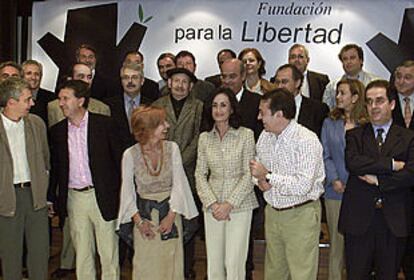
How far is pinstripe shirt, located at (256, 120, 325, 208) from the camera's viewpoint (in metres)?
3.66

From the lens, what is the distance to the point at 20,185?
4.11 metres

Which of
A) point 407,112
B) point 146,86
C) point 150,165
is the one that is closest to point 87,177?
point 150,165

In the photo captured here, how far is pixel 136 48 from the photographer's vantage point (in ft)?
25.1

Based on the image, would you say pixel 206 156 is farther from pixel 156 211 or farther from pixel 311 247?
pixel 311 247

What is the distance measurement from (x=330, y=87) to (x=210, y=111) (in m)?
1.85

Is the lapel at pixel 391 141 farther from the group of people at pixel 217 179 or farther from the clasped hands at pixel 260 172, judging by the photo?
the clasped hands at pixel 260 172

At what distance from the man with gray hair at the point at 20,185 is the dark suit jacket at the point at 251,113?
1.52 m

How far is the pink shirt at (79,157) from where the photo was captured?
Answer: 420 cm

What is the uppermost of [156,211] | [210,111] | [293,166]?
[210,111]

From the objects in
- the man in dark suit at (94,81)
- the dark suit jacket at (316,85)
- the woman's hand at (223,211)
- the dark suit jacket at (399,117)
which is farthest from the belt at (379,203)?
the man in dark suit at (94,81)

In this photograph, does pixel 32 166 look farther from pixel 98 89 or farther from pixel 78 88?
pixel 98 89

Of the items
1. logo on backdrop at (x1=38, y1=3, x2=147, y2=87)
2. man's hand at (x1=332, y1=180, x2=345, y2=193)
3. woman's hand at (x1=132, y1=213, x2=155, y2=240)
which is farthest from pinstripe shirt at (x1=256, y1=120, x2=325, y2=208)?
logo on backdrop at (x1=38, y1=3, x2=147, y2=87)

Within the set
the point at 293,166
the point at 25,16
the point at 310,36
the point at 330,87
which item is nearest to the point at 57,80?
the point at 25,16

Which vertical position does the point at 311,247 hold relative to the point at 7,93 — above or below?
below
